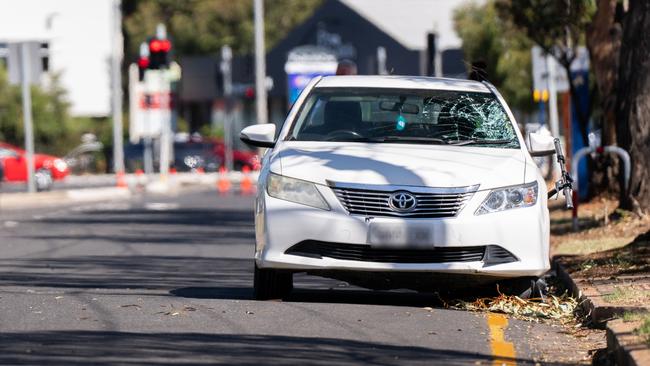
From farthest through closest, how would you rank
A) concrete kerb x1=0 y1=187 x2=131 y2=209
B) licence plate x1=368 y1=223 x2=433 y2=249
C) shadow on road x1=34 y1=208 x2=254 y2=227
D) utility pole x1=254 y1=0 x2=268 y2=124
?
1. utility pole x1=254 y1=0 x2=268 y2=124
2. concrete kerb x1=0 y1=187 x2=131 y2=209
3. shadow on road x1=34 y1=208 x2=254 y2=227
4. licence plate x1=368 y1=223 x2=433 y2=249

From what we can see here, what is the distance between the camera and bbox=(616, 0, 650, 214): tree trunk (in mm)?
15203

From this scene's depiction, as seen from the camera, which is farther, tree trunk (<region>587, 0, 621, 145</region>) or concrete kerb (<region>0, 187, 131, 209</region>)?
concrete kerb (<region>0, 187, 131, 209</region>)

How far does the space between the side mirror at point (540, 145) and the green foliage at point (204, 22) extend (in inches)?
2592

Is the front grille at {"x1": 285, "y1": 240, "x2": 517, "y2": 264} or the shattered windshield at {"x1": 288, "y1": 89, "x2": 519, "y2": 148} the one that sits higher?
the shattered windshield at {"x1": 288, "y1": 89, "x2": 519, "y2": 148}

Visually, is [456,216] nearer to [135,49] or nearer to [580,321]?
[580,321]

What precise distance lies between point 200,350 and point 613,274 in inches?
188

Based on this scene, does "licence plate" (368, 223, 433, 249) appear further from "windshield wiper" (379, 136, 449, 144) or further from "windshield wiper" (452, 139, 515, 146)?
"windshield wiper" (452, 139, 515, 146)

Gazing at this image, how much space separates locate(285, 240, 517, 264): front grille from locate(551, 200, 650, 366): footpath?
0.85 meters

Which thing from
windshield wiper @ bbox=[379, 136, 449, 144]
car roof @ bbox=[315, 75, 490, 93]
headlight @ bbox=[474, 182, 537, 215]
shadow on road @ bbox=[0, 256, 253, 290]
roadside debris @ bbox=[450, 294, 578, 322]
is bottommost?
shadow on road @ bbox=[0, 256, 253, 290]

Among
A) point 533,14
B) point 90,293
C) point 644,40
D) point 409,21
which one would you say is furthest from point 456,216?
point 409,21

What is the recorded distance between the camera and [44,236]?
64.3ft

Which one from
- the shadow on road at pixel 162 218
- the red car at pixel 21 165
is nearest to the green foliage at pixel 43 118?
the red car at pixel 21 165

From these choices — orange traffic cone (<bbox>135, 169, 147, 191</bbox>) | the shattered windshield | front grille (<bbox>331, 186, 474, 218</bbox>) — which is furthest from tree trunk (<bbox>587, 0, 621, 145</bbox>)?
orange traffic cone (<bbox>135, 169, 147, 191</bbox>)

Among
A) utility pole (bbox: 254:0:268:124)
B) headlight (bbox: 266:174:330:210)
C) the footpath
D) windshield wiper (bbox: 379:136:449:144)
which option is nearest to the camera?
the footpath
